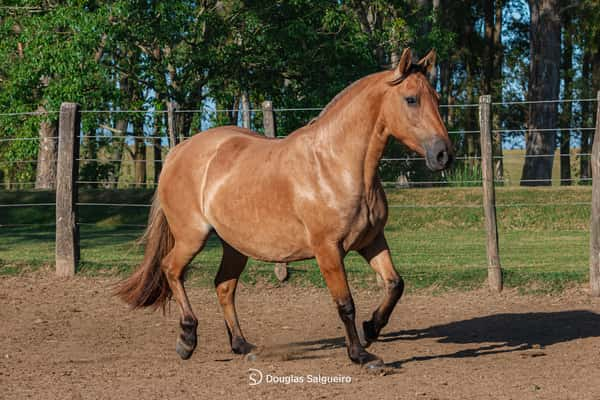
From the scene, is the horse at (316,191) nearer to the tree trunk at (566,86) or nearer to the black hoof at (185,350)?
the black hoof at (185,350)

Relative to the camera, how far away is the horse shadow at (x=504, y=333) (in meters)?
7.16

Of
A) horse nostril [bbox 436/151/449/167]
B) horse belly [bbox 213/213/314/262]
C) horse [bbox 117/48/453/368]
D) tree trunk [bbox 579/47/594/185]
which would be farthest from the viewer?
tree trunk [bbox 579/47/594/185]

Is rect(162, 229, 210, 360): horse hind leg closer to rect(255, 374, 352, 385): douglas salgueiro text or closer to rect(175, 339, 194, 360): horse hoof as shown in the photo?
rect(175, 339, 194, 360): horse hoof

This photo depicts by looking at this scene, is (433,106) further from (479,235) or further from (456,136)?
(456,136)

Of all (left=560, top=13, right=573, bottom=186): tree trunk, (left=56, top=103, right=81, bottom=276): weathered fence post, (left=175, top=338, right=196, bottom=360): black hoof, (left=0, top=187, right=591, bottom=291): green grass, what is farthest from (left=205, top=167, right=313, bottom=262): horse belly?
(left=560, top=13, right=573, bottom=186): tree trunk

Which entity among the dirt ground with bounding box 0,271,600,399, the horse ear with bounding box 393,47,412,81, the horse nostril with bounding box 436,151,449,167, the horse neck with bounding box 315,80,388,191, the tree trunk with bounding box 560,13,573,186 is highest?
the tree trunk with bounding box 560,13,573,186

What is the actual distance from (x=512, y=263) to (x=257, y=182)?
22.3 ft

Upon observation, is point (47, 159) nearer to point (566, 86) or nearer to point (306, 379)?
point (306, 379)

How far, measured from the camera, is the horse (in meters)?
6.14

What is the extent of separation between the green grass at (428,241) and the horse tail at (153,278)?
8.72ft

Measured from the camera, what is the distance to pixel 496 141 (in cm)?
3319

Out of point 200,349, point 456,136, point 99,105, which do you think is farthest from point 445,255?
point 456,136

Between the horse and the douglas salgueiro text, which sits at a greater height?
the horse

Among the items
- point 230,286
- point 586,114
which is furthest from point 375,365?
point 586,114
